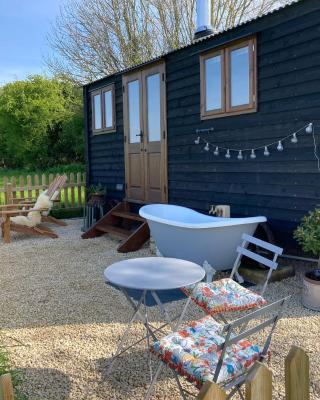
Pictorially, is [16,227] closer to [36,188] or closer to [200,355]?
[36,188]

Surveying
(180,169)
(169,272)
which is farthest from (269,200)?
(169,272)

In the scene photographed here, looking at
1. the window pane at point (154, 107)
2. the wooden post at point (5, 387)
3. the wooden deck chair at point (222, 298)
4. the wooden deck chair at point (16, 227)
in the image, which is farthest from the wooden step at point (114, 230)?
the wooden post at point (5, 387)

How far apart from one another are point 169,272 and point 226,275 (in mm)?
2506

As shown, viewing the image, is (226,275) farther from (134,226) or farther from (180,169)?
(134,226)

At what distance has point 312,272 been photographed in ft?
13.4

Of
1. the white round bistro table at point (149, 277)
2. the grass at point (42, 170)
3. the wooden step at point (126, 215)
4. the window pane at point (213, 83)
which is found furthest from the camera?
the grass at point (42, 170)

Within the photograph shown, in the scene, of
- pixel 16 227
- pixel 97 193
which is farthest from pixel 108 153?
pixel 16 227

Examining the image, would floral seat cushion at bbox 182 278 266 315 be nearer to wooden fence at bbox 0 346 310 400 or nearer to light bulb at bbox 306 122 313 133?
wooden fence at bbox 0 346 310 400

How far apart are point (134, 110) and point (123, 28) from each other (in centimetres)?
866

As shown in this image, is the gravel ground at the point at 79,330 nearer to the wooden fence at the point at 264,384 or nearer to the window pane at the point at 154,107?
the wooden fence at the point at 264,384

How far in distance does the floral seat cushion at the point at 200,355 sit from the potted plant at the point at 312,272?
6.02 ft

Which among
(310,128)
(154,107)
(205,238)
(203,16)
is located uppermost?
(203,16)

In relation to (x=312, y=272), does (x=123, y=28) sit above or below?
above

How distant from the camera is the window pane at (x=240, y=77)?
5227 mm
